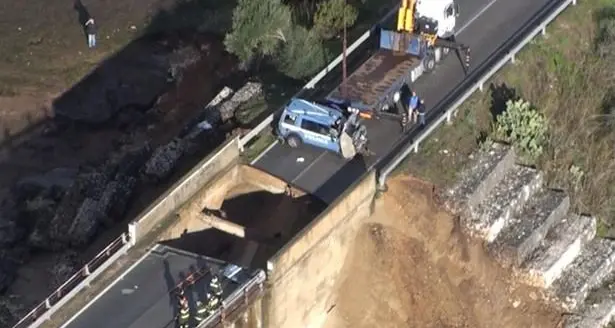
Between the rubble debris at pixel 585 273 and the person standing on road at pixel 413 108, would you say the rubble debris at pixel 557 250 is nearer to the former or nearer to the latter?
the rubble debris at pixel 585 273

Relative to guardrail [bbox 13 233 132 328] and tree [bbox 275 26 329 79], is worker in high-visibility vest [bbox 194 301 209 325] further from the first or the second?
tree [bbox 275 26 329 79]

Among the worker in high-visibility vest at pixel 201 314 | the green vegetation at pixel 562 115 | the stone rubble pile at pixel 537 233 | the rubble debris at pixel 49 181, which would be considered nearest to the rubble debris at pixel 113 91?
the rubble debris at pixel 49 181

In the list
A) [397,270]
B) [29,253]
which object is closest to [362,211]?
[397,270]

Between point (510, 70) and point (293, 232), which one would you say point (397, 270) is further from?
point (510, 70)

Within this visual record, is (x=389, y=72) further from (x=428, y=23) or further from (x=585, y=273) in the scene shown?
(x=585, y=273)

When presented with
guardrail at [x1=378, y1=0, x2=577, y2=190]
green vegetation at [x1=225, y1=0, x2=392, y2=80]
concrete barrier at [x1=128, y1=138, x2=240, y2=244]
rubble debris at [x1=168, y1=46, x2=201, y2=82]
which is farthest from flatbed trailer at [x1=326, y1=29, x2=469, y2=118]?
rubble debris at [x1=168, y1=46, x2=201, y2=82]
